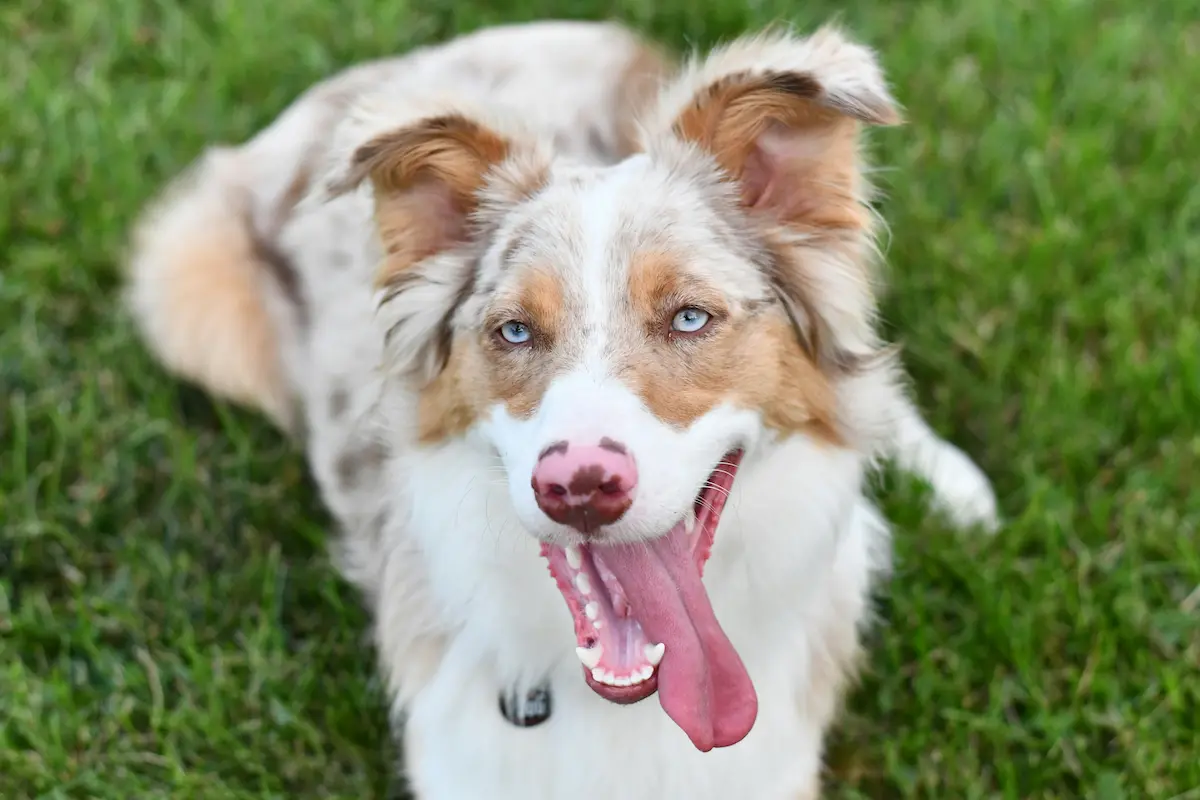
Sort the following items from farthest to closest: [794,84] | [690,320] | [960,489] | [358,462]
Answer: [960,489] < [358,462] < [690,320] < [794,84]

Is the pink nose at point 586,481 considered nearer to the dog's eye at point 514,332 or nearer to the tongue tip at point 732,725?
the dog's eye at point 514,332

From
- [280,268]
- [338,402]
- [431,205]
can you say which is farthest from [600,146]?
[280,268]

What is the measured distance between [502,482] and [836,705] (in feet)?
4.62

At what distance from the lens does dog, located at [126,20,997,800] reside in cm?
262

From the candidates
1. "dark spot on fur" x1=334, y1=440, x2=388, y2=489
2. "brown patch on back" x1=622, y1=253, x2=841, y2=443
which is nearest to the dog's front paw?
"brown patch on back" x1=622, y1=253, x2=841, y2=443

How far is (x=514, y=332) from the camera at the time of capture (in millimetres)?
2783

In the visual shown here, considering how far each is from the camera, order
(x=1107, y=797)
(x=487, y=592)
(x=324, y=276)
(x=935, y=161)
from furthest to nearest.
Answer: (x=935, y=161) < (x=324, y=276) < (x=1107, y=797) < (x=487, y=592)

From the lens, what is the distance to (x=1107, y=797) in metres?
3.46

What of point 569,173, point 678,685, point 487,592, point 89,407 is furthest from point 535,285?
point 89,407

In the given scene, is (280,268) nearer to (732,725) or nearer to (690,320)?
(690,320)

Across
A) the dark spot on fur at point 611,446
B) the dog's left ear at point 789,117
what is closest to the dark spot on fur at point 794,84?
the dog's left ear at point 789,117

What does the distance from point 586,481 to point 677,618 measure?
505mm

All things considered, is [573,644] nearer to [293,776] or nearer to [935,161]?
[293,776]

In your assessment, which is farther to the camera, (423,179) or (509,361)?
(423,179)
